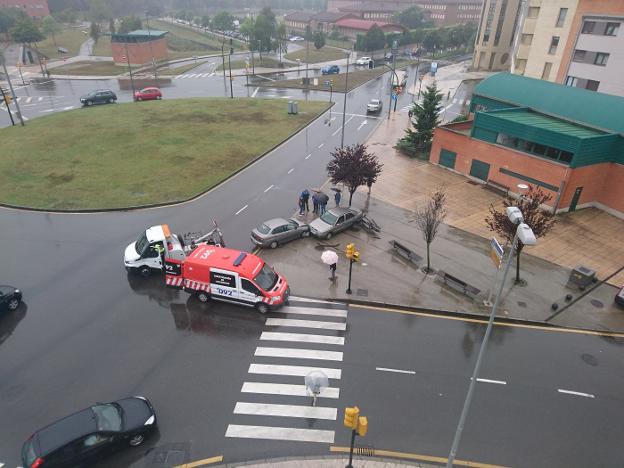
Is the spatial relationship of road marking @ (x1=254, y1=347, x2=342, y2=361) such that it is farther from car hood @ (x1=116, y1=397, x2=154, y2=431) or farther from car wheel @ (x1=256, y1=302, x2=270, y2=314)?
car hood @ (x1=116, y1=397, x2=154, y2=431)

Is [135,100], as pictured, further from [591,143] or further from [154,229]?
→ [591,143]

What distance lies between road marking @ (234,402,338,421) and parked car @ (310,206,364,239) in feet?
37.6

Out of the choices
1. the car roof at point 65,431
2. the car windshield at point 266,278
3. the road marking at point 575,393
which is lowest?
the road marking at point 575,393

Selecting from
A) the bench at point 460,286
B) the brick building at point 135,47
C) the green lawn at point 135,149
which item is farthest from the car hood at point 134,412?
the brick building at point 135,47

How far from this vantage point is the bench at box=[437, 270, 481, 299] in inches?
760

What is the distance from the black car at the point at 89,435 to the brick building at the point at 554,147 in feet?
91.3

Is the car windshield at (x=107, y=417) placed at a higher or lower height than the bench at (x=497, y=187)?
higher

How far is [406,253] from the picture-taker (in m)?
22.3

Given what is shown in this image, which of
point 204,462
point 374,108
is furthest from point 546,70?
point 204,462

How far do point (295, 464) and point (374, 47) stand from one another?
106m

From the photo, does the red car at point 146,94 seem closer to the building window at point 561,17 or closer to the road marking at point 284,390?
the road marking at point 284,390

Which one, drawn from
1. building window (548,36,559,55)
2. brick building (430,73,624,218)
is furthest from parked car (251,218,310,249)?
building window (548,36,559,55)

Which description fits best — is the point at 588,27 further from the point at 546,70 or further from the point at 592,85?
the point at 546,70

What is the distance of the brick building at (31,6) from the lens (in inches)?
4259
